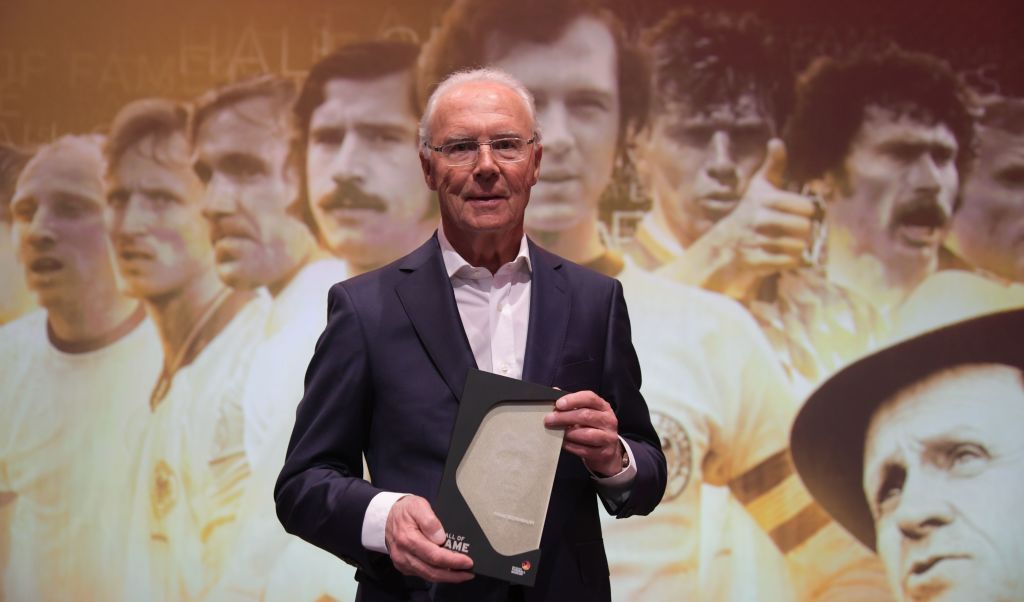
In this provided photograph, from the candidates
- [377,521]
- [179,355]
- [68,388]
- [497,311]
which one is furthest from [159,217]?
[377,521]

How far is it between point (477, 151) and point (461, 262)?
0.58 feet

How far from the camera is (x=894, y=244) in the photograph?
352cm

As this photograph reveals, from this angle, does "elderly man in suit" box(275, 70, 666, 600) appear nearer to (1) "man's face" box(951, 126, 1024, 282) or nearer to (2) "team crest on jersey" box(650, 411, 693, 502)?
(2) "team crest on jersey" box(650, 411, 693, 502)

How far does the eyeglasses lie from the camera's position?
1.46 metres

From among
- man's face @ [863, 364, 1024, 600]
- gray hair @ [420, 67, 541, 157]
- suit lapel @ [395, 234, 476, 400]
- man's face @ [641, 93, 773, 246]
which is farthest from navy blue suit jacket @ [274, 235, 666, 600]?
man's face @ [863, 364, 1024, 600]

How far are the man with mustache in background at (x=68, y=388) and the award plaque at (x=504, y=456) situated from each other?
256cm

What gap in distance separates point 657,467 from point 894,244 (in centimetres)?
242

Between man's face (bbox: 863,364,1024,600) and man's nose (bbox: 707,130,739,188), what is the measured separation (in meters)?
1.01

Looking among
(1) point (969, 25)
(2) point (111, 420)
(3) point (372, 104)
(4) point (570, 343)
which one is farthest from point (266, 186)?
(1) point (969, 25)

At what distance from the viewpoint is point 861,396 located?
347 cm

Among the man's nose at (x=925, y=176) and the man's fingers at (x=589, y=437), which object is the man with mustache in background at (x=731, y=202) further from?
the man's fingers at (x=589, y=437)

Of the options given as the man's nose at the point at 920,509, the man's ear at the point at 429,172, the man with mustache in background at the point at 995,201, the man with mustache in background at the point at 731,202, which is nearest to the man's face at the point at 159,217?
the man with mustache in background at the point at 731,202

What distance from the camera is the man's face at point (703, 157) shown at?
3473mm

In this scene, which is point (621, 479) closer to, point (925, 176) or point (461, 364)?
point (461, 364)
